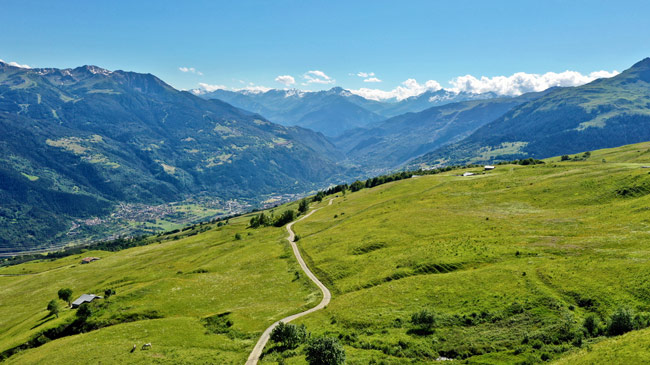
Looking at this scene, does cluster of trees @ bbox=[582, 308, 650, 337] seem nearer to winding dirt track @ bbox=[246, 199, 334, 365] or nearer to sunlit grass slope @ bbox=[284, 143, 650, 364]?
sunlit grass slope @ bbox=[284, 143, 650, 364]

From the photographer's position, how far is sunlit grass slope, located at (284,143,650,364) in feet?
154

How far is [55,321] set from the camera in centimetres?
7175

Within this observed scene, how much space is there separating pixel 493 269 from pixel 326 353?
42.8 meters

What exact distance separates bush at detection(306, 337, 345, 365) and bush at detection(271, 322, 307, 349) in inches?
378

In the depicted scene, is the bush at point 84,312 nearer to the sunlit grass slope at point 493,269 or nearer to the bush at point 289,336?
the bush at point 289,336

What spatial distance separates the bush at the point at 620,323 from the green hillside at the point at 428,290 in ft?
3.43

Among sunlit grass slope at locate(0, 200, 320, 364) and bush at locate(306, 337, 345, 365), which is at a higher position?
bush at locate(306, 337, 345, 365)

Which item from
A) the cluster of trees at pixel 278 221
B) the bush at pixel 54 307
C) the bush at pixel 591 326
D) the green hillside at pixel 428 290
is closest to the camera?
the bush at pixel 591 326

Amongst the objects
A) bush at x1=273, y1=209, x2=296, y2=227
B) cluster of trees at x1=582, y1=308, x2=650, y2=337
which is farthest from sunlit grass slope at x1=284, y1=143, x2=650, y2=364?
Answer: bush at x1=273, y1=209, x2=296, y2=227

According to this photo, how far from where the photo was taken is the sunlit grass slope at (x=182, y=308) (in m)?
53.3

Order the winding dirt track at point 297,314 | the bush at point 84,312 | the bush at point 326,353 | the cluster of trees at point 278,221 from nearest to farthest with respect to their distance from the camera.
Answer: the bush at point 326,353 → the winding dirt track at point 297,314 → the bush at point 84,312 → the cluster of trees at point 278,221

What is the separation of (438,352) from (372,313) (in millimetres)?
14547

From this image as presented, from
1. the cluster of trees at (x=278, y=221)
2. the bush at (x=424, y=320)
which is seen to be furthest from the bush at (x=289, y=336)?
the cluster of trees at (x=278, y=221)

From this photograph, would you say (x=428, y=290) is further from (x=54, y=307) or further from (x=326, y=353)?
(x=54, y=307)
